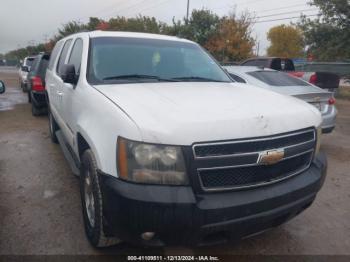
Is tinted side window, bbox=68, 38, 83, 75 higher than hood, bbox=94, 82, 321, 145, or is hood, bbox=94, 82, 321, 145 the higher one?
tinted side window, bbox=68, 38, 83, 75

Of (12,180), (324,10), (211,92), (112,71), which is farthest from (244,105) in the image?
(324,10)

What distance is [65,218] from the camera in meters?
3.34

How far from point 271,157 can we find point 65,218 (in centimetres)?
222

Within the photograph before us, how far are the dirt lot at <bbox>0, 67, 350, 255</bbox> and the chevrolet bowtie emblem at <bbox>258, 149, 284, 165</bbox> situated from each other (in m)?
1.03

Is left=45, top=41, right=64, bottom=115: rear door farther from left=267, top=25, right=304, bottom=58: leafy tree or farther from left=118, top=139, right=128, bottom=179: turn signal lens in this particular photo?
left=267, top=25, right=304, bottom=58: leafy tree

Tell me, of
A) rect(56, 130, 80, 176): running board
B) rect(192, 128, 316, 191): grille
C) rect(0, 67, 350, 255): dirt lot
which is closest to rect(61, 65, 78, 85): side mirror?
rect(56, 130, 80, 176): running board

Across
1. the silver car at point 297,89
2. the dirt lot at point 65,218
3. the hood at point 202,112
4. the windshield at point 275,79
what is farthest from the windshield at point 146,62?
the windshield at point 275,79

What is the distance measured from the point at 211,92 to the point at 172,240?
1.37 metres

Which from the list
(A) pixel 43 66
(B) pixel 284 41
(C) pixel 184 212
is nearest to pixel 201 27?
(A) pixel 43 66

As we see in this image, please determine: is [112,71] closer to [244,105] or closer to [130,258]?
[244,105]

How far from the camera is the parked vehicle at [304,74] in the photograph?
9617mm

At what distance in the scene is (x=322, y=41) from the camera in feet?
57.0

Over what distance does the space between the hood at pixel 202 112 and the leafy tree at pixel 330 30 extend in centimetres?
1580

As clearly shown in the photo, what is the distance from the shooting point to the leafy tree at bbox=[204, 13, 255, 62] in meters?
25.8
